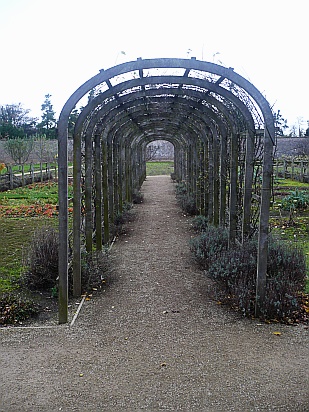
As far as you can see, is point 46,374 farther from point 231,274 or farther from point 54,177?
point 54,177

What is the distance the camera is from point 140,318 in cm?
512

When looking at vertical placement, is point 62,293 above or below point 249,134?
below

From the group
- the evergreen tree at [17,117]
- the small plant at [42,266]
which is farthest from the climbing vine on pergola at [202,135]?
the evergreen tree at [17,117]

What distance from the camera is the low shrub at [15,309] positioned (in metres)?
5.03

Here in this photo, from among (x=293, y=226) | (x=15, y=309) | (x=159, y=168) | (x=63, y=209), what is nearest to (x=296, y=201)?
(x=293, y=226)

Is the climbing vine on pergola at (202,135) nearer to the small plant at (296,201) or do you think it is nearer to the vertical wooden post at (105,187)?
the vertical wooden post at (105,187)

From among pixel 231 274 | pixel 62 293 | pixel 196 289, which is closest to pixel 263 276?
pixel 231 274

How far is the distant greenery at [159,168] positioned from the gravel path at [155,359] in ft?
97.1

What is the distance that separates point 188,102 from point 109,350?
529cm

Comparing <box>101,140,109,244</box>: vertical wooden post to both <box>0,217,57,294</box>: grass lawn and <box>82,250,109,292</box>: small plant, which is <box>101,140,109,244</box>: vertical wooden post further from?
<box>82,250,109,292</box>: small plant

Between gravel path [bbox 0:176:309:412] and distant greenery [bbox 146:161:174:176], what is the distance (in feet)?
97.1

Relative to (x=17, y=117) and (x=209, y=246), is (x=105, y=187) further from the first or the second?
(x=17, y=117)

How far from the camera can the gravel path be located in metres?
3.38

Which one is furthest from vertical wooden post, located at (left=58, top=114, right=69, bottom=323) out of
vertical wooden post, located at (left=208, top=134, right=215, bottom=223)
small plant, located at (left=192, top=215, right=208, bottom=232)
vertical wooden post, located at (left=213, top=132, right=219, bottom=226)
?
small plant, located at (left=192, top=215, right=208, bottom=232)
